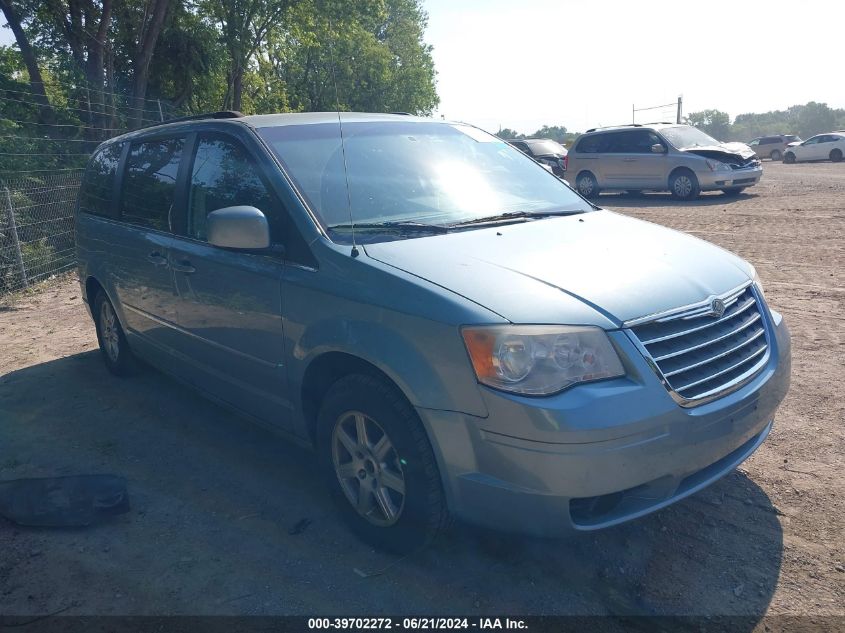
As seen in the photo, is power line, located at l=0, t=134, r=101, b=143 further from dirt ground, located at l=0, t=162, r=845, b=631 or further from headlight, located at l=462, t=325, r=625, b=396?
headlight, located at l=462, t=325, r=625, b=396

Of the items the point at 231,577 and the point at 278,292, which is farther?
the point at 278,292

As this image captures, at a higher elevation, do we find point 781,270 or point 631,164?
point 631,164

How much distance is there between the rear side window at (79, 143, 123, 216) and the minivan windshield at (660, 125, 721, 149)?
558 inches

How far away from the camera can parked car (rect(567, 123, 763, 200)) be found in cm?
1669

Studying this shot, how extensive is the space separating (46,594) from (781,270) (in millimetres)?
8082

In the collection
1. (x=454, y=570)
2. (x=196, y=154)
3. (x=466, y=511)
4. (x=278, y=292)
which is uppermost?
(x=196, y=154)

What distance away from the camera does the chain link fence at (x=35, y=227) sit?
9.72 m

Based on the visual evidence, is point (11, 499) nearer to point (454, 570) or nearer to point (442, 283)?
point (454, 570)

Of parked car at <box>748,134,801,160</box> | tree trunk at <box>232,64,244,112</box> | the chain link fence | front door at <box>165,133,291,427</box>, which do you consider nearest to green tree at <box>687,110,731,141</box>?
parked car at <box>748,134,801,160</box>

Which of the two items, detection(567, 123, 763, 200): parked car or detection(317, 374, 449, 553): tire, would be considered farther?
detection(567, 123, 763, 200): parked car

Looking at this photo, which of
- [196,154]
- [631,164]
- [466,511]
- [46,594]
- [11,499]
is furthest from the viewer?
[631,164]

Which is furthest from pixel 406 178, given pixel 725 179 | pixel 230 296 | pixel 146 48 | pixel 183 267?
pixel 146 48

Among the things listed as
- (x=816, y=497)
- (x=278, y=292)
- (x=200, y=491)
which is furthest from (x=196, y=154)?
(x=816, y=497)

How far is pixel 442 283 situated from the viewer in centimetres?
295
